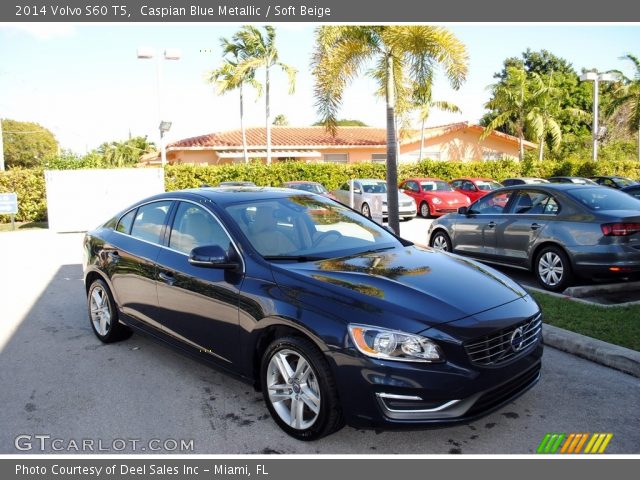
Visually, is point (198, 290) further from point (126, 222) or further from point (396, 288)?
point (126, 222)

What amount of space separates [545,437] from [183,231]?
3103 millimetres

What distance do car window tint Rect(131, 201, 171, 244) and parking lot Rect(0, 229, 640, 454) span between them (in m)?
1.15

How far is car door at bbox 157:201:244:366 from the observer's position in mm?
3959

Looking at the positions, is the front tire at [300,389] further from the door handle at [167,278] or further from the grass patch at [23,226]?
the grass patch at [23,226]

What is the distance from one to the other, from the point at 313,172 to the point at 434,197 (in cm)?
624

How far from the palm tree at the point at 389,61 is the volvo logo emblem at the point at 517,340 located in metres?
7.11

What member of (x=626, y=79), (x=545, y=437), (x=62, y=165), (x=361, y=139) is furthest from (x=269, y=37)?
(x=545, y=437)

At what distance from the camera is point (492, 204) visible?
358 inches

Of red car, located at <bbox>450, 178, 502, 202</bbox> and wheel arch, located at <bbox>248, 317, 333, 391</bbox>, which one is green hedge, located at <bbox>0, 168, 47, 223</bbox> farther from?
wheel arch, located at <bbox>248, 317, 333, 391</bbox>

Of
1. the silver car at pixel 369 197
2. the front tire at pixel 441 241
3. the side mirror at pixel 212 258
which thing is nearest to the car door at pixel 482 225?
the front tire at pixel 441 241

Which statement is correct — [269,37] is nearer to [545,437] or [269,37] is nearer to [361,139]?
[361,139]

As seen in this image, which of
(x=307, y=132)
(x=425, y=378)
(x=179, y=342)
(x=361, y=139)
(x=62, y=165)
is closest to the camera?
(x=425, y=378)

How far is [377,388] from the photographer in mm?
3117

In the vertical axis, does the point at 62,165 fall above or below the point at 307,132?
below
